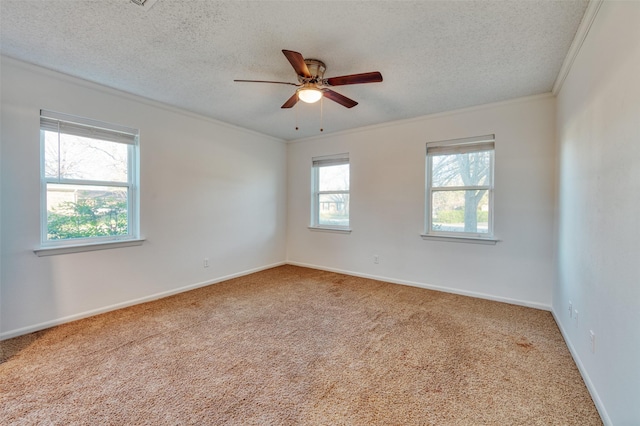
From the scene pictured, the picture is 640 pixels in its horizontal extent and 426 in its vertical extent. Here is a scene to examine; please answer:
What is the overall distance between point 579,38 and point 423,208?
2.31 metres

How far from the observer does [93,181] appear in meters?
2.98

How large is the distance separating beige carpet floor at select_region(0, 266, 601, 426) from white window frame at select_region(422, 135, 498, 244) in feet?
2.91

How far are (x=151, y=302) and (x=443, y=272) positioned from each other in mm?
3758

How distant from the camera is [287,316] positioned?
297cm

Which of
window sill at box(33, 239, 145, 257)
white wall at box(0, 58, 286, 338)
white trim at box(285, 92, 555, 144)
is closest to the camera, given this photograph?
white wall at box(0, 58, 286, 338)

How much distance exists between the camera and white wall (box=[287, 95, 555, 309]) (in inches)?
126

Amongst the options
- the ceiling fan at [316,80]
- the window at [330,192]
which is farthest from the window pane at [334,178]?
the ceiling fan at [316,80]

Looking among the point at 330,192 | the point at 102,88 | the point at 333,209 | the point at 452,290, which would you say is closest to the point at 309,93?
the point at 102,88

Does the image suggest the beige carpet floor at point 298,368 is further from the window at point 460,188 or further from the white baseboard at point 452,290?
the window at point 460,188

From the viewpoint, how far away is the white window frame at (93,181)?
266cm

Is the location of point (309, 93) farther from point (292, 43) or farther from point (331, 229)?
point (331, 229)

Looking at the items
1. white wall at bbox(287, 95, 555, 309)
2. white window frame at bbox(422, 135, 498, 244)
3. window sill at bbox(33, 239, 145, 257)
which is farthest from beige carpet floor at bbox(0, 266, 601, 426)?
white window frame at bbox(422, 135, 498, 244)

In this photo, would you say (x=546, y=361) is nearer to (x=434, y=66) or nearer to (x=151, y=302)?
(x=434, y=66)

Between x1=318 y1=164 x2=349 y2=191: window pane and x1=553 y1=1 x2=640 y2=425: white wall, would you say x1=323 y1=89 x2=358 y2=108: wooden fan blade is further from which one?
x1=318 y1=164 x2=349 y2=191: window pane
